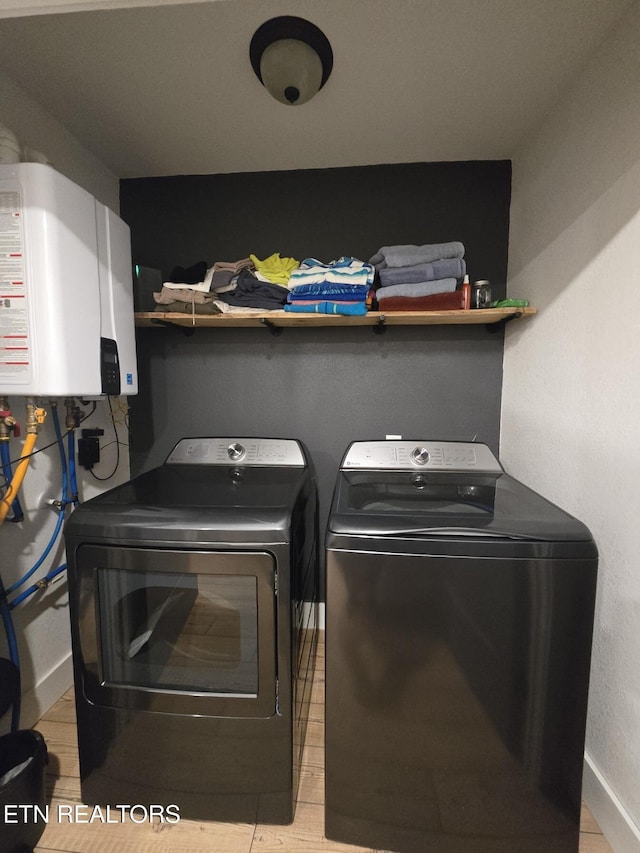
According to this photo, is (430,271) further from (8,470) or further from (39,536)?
(39,536)

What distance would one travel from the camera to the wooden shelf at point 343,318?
1.49 meters

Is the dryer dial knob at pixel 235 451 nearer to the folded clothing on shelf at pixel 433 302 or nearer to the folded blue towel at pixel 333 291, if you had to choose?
the folded blue towel at pixel 333 291

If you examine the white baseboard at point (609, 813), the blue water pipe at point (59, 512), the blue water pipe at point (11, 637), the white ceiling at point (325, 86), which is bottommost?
the white baseboard at point (609, 813)

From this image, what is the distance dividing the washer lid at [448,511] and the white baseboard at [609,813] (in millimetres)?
792

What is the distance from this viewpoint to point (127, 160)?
1.72 m

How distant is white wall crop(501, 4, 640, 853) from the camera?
1.03 m

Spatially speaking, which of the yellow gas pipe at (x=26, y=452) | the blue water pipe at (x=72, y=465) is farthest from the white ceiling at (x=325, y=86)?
the blue water pipe at (x=72, y=465)

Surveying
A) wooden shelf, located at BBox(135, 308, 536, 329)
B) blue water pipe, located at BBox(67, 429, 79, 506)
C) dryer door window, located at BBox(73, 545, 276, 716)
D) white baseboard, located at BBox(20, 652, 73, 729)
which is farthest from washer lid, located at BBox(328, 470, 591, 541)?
white baseboard, located at BBox(20, 652, 73, 729)

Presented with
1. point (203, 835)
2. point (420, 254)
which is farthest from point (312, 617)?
point (420, 254)

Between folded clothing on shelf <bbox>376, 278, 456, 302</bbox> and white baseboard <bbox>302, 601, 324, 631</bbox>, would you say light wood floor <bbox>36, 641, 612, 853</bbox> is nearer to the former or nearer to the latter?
white baseboard <bbox>302, 601, 324, 631</bbox>

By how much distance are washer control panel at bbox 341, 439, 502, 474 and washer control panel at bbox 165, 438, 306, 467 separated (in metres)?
0.25

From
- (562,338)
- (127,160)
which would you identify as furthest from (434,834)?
(127,160)

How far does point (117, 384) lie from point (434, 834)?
1.63 m

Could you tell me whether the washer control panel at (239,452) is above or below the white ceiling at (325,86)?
below
